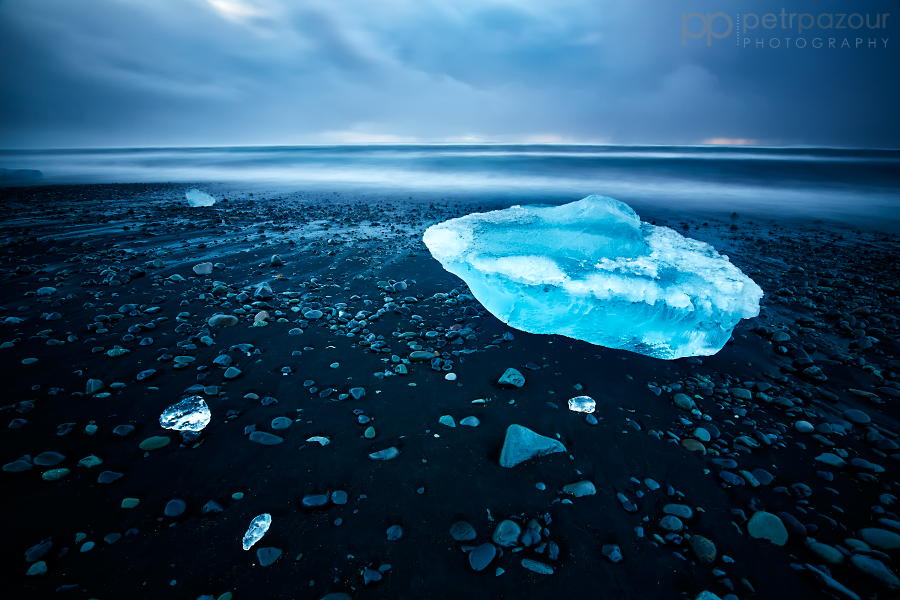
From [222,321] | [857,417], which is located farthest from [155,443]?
[857,417]

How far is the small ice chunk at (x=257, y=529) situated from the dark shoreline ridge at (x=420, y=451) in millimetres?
51

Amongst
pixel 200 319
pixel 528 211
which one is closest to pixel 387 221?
pixel 528 211

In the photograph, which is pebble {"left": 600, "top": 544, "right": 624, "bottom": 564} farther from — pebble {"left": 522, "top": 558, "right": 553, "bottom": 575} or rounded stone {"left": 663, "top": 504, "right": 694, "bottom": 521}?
rounded stone {"left": 663, "top": 504, "right": 694, "bottom": 521}

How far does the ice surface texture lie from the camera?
403cm

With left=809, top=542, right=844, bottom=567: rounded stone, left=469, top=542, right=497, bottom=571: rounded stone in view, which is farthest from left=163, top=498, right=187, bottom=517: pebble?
left=809, top=542, right=844, bottom=567: rounded stone

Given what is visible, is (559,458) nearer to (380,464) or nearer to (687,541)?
(687,541)

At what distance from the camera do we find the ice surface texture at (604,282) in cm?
403

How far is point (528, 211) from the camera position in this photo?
29.7 feet

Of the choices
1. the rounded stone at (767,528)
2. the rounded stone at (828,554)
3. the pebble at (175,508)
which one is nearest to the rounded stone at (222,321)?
the pebble at (175,508)

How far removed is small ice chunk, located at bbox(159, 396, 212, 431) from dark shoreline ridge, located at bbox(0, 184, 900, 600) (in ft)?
0.30

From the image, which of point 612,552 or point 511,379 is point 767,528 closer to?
point 612,552

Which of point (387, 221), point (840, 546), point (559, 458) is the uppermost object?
point (387, 221)

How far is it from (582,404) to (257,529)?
258 cm

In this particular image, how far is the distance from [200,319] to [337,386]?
2.34m
